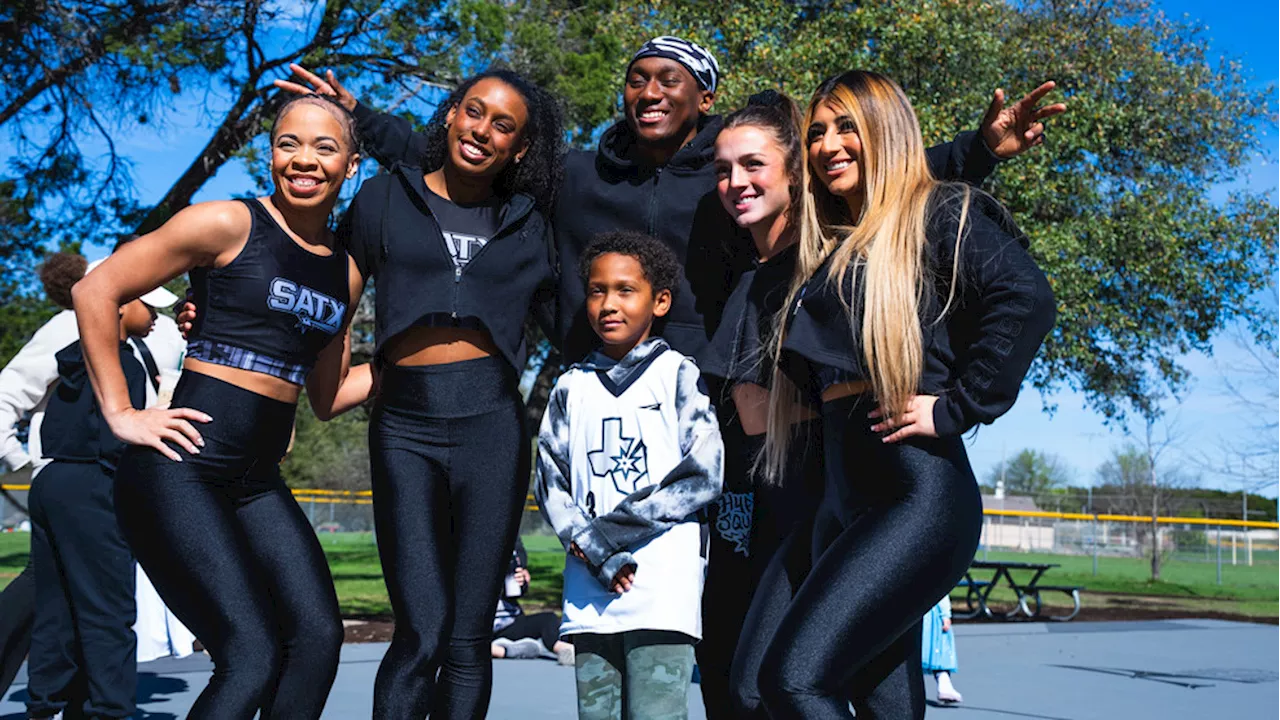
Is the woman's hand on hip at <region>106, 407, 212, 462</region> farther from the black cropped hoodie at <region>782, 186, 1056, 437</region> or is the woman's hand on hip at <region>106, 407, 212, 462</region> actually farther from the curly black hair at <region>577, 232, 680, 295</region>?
the black cropped hoodie at <region>782, 186, 1056, 437</region>

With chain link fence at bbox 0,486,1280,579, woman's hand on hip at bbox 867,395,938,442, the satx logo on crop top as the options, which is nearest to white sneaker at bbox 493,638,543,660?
the satx logo on crop top

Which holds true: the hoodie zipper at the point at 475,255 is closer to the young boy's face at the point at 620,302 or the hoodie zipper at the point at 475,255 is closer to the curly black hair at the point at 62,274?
the young boy's face at the point at 620,302

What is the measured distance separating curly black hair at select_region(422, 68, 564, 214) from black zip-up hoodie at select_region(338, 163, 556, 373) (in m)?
0.08

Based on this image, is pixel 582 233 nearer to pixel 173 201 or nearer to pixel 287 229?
pixel 287 229

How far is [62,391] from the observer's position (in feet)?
16.5

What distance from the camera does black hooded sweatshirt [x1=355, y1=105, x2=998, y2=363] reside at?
142 inches

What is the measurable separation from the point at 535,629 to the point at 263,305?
Answer: 627 centimetres

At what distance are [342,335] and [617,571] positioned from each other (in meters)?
1.05

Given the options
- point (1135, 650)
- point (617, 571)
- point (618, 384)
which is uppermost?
point (618, 384)

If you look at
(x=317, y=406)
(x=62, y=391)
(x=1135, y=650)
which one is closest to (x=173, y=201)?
(x=62, y=391)

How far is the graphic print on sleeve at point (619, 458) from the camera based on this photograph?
136 inches

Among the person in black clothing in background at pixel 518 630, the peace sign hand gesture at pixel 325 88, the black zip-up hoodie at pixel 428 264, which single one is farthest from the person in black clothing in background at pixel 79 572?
the person in black clothing in background at pixel 518 630

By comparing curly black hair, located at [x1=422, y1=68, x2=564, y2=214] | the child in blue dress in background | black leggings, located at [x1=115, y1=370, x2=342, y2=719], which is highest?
curly black hair, located at [x1=422, y1=68, x2=564, y2=214]

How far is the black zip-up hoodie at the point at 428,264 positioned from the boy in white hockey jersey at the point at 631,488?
0.23 m
